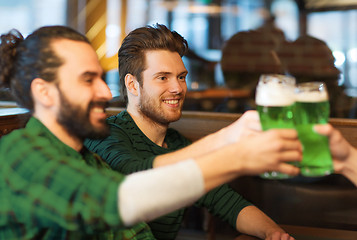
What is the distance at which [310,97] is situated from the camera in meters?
1.05

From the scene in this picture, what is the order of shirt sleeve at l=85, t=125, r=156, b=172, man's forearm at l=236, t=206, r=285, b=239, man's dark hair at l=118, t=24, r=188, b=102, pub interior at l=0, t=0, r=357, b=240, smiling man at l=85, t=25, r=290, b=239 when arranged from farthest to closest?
1. pub interior at l=0, t=0, r=357, b=240
2. man's dark hair at l=118, t=24, r=188, b=102
3. smiling man at l=85, t=25, r=290, b=239
4. man's forearm at l=236, t=206, r=285, b=239
5. shirt sleeve at l=85, t=125, r=156, b=172

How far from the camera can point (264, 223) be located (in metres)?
1.52

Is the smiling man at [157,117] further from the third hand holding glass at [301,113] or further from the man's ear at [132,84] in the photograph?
the third hand holding glass at [301,113]

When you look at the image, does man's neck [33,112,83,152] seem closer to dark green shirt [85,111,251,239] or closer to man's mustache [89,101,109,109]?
man's mustache [89,101,109,109]

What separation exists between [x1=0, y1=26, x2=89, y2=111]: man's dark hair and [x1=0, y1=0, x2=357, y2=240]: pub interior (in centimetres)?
20

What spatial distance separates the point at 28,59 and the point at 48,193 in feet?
1.29

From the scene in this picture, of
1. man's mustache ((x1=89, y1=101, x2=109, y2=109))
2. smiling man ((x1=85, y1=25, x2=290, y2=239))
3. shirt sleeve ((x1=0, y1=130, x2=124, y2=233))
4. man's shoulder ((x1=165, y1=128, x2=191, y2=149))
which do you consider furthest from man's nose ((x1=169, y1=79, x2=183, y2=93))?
shirt sleeve ((x1=0, y1=130, x2=124, y2=233))

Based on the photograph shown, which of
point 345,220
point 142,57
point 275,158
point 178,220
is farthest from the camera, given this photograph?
point 345,220

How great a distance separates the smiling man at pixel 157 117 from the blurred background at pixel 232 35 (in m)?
1.45

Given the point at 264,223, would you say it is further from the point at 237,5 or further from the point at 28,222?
the point at 237,5

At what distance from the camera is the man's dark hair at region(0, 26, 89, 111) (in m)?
1.09

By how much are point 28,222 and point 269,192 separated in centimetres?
184

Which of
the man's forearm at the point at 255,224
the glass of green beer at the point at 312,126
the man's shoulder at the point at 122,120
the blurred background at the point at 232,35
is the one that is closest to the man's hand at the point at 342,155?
the glass of green beer at the point at 312,126

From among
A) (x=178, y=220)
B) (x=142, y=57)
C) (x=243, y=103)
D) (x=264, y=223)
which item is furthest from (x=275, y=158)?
(x=243, y=103)
